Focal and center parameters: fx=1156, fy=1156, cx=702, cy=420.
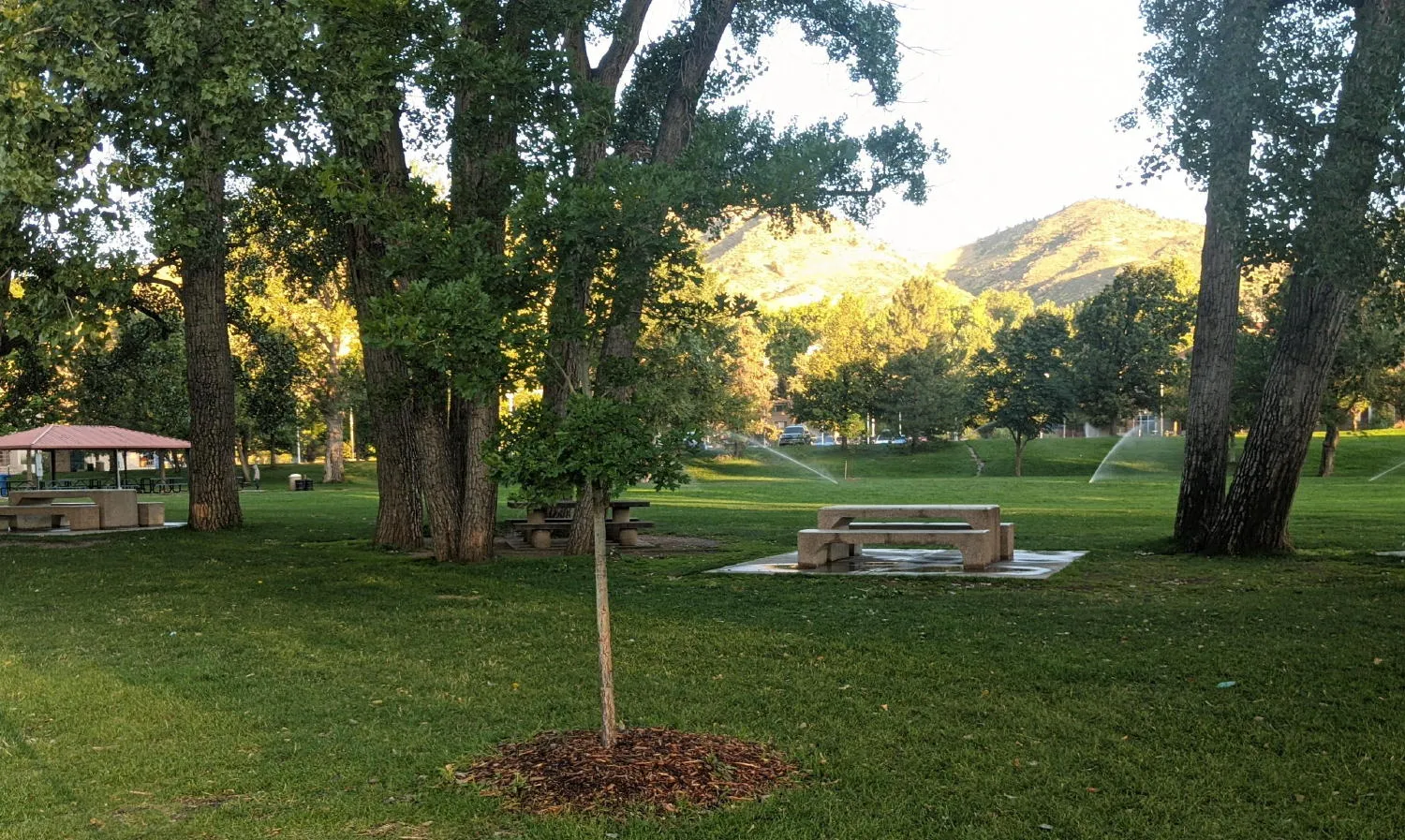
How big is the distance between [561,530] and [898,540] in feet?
21.5

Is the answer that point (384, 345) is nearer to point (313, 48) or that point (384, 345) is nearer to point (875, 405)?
point (313, 48)

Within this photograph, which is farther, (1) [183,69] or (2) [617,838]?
(1) [183,69]

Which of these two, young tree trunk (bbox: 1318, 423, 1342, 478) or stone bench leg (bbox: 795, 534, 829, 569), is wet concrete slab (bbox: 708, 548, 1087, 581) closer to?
stone bench leg (bbox: 795, 534, 829, 569)

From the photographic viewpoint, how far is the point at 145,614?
10.3 meters

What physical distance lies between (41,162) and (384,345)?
5.56 m

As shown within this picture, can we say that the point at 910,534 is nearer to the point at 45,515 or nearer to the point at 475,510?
the point at 475,510

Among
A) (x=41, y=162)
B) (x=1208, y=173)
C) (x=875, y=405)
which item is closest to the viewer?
(x=41, y=162)

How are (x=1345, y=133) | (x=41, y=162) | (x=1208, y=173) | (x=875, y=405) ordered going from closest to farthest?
(x=1345, y=133)
(x=41, y=162)
(x=1208, y=173)
(x=875, y=405)

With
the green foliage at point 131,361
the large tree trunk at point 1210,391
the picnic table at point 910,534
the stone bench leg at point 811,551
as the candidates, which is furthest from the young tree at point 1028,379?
the stone bench leg at point 811,551

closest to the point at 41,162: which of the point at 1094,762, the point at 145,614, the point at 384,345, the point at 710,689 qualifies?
the point at 145,614

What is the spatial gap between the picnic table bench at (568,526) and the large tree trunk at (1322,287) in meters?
7.86

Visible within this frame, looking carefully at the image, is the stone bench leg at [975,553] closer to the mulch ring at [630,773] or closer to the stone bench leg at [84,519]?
the mulch ring at [630,773]

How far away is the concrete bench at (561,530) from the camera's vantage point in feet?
54.2

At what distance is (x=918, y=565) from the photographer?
1367 cm
